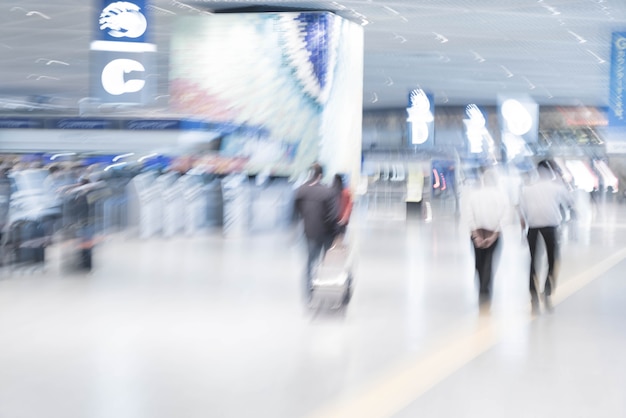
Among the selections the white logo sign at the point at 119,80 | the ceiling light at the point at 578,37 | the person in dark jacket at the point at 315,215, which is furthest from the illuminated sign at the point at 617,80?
the person in dark jacket at the point at 315,215

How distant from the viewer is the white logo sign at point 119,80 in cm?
1472

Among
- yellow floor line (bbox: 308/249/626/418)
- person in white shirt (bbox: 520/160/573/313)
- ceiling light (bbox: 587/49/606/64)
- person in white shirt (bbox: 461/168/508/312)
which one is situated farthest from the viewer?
ceiling light (bbox: 587/49/606/64)

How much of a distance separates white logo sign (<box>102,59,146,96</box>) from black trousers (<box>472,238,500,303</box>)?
5085 mm

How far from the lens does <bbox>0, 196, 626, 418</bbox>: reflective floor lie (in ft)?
22.4

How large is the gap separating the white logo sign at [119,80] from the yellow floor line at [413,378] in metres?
5.80

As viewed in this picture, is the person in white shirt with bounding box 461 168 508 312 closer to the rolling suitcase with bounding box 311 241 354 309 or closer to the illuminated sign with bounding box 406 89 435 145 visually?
the rolling suitcase with bounding box 311 241 354 309

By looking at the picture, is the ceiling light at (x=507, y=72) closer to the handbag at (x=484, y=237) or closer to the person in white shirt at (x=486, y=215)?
the person in white shirt at (x=486, y=215)

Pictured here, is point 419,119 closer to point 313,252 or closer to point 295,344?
point 313,252

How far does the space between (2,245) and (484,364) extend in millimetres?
9169

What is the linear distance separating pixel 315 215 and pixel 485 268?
1.91m

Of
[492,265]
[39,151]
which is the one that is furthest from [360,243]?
[39,151]

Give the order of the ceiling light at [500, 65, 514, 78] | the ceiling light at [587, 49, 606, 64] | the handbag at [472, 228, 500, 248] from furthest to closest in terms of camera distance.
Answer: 1. the ceiling light at [500, 65, 514, 78]
2. the ceiling light at [587, 49, 606, 64]
3. the handbag at [472, 228, 500, 248]

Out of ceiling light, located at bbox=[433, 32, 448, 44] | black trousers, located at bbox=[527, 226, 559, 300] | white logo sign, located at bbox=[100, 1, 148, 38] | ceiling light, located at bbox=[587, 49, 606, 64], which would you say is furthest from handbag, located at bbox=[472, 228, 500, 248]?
ceiling light, located at bbox=[587, 49, 606, 64]

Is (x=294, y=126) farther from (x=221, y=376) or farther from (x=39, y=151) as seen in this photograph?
(x=221, y=376)
